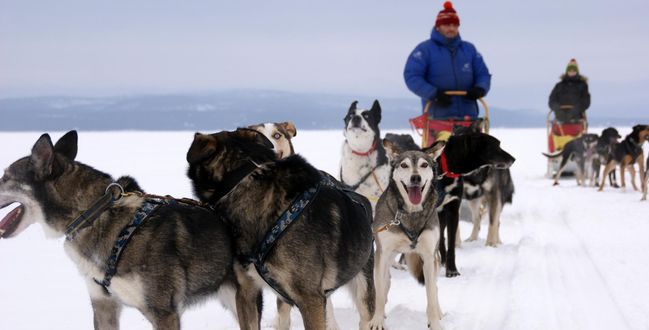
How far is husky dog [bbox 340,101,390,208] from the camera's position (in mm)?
6668

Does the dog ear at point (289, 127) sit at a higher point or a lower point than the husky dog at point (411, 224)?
higher

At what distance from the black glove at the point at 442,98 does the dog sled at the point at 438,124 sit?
73 mm

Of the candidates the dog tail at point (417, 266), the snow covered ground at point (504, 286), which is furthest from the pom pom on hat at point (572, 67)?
the dog tail at point (417, 266)

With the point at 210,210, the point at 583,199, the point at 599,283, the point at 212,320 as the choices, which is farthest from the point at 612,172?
the point at 210,210

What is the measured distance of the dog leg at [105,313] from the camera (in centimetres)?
302

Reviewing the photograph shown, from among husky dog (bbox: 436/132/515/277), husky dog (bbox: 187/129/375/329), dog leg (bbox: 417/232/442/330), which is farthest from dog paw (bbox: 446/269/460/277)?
husky dog (bbox: 187/129/375/329)

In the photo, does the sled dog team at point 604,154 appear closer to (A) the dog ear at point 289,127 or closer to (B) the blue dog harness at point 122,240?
(A) the dog ear at point 289,127

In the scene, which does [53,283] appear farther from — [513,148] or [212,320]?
[513,148]

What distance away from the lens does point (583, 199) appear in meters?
11.8

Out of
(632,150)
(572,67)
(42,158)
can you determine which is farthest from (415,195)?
(572,67)

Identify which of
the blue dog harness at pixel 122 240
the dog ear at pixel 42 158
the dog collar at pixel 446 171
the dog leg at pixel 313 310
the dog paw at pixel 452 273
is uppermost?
the dog ear at pixel 42 158

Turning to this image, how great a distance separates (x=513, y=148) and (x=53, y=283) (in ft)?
83.7

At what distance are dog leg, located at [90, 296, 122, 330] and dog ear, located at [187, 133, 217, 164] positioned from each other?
0.82 m

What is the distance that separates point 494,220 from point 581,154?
28.2 feet
